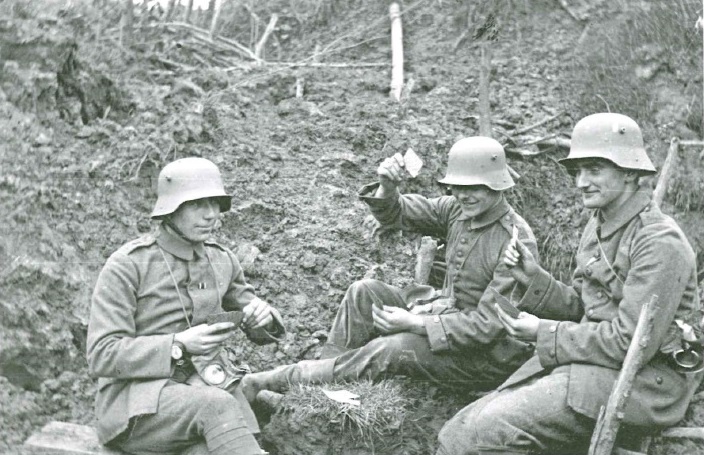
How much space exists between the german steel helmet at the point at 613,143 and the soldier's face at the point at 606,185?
0.05 metres

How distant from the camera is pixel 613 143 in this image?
4.45 metres

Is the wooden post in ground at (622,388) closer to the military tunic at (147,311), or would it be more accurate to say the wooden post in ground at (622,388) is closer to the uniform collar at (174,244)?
the military tunic at (147,311)

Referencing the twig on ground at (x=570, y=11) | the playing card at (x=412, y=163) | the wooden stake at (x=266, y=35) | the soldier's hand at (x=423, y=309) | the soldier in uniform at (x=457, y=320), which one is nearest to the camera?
the soldier in uniform at (x=457, y=320)

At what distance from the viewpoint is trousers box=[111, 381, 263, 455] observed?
13.6ft

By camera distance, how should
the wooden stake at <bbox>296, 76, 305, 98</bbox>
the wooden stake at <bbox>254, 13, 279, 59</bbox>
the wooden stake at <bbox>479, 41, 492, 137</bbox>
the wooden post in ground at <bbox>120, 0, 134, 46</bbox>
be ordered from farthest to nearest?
the wooden stake at <bbox>254, 13, 279, 59</bbox>, the wooden stake at <bbox>296, 76, 305, 98</bbox>, the wooden post in ground at <bbox>120, 0, 134, 46</bbox>, the wooden stake at <bbox>479, 41, 492, 137</bbox>

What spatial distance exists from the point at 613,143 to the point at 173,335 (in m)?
2.39

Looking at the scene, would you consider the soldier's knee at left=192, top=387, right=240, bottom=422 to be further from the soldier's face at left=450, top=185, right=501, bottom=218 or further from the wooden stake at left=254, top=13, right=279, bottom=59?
the wooden stake at left=254, top=13, right=279, bottom=59

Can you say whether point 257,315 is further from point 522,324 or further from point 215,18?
point 215,18

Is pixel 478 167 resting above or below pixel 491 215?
above

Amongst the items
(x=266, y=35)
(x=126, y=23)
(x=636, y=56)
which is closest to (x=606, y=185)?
(x=636, y=56)

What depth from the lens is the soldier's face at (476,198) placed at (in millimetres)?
5098

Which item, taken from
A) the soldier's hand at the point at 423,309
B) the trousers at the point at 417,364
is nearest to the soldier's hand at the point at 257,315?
the trousers at the point at 417,364

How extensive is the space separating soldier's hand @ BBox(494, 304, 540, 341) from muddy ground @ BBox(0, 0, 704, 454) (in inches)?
38.0

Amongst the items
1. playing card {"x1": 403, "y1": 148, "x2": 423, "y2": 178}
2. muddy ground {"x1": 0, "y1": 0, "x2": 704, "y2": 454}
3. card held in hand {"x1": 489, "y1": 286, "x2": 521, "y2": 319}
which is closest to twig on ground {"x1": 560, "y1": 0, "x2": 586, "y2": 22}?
muddy ground {"x1": 0, "y1": 0, "x2": 704, "y2": 454}
